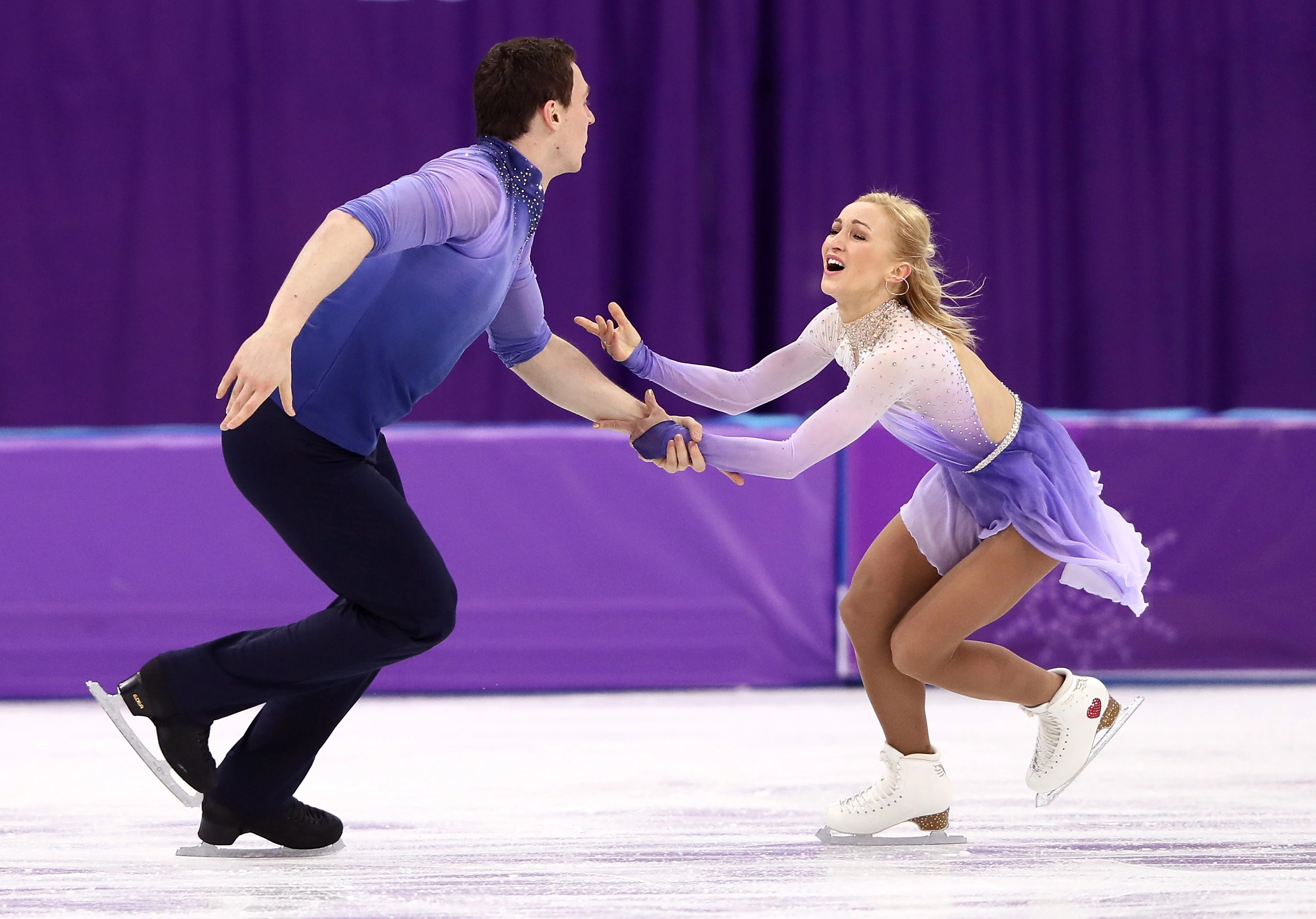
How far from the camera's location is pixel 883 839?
2031 millimetres

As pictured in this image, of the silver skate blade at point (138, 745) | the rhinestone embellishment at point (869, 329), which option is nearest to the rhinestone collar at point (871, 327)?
the rhinestone embellishment at point (869, 329)

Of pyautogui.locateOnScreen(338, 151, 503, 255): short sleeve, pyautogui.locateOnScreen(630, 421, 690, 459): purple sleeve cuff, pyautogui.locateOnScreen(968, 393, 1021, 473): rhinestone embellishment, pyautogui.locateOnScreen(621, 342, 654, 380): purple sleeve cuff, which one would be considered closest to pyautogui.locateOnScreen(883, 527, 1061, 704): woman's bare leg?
pyautogui.locateOnScreen(968, 393, 1021, 473): rhinestone embellishment

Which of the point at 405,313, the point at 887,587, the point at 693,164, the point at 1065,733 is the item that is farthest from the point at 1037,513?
the point at 693,164

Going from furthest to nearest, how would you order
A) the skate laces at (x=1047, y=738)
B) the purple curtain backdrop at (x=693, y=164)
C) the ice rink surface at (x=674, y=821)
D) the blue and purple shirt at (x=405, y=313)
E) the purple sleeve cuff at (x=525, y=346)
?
1. the purple curtain backdrop at (x=693, y=164)
2. the purple sleeve cuff at (x=525, y=346)
3. the skate laces at (x=1047, y=738)
4. the blue and purple shirt at (x=405, y=313)
5. the ice rink surface at (x=674, y=821)

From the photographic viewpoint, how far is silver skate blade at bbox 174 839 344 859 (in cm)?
190

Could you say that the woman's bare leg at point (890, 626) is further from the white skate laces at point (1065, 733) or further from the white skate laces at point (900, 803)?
the white skate laces at point (1065, 733)

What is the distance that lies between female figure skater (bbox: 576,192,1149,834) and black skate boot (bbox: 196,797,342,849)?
724mm

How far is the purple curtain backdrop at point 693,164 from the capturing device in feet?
16.9

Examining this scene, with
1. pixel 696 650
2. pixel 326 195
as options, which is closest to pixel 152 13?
pixel 326 195

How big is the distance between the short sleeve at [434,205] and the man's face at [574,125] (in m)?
0.15

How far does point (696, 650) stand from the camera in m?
3.50

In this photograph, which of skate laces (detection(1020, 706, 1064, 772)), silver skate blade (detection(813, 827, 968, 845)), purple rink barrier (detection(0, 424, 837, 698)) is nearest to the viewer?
silver skate blade (detection(813, 827, 968, 845))

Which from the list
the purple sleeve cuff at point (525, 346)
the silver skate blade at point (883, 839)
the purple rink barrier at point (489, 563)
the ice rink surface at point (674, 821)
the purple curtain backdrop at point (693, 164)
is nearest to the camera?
the ice rink surface at point (674, 821)

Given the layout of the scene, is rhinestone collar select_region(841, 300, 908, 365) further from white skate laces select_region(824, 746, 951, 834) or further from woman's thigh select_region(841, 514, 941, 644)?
white skate laces select_region(824, 746, 951, 834)
